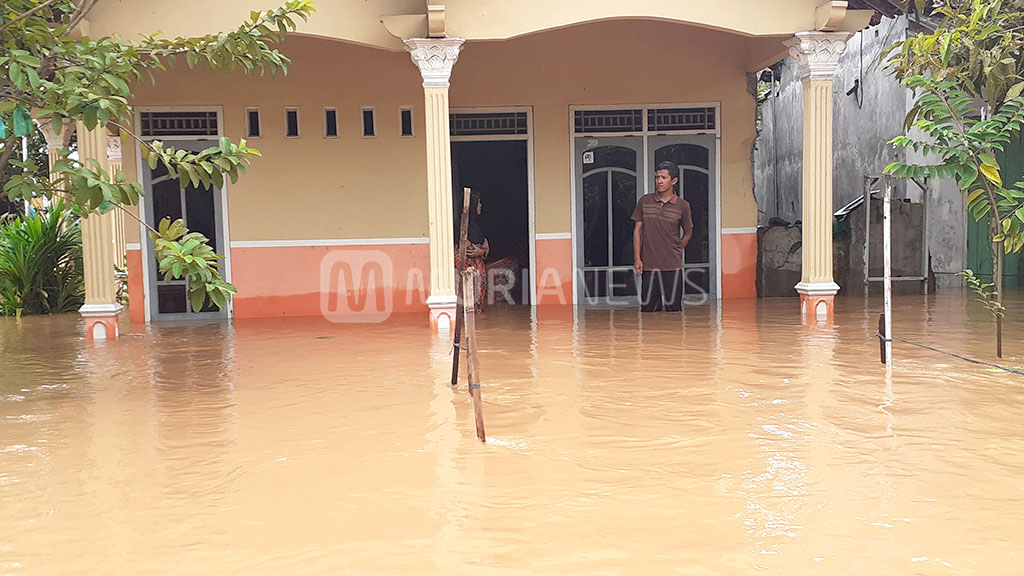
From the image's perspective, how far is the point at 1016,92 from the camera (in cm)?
652

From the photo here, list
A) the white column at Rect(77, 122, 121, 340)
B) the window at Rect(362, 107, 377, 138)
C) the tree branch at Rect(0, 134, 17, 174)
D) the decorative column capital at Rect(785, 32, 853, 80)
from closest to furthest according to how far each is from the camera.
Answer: the tree branch at Rect(0, 134, 17, 174)
the white column at Rect(77, 122, 121, 340)
the decorative column capital at Rect(785, 32, 853, 80)
the window at Rect(362, 107, 377, 138)

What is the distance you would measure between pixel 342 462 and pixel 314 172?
711 centimetres

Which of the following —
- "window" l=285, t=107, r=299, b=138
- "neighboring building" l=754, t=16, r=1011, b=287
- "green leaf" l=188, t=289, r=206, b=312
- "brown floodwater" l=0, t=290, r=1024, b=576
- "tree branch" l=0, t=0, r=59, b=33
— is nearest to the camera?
"brown floodwater" l=0, t=290, r=1024, b=576

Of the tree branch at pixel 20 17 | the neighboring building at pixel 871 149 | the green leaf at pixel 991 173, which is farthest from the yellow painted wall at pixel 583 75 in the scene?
the tree branch at pixel 20 17

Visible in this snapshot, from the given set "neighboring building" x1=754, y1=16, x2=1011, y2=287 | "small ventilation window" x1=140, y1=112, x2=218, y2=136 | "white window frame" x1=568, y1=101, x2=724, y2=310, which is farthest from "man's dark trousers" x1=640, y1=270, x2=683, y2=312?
"small ventilation window" x1=140, y1=112, x2=218, y2=136

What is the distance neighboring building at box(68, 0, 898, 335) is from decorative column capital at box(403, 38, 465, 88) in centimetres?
188

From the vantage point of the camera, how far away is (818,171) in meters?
9.12

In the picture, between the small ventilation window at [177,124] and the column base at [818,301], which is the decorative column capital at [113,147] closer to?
the small ventilation window at [177,124]

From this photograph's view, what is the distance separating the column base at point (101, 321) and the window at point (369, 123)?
355 cm

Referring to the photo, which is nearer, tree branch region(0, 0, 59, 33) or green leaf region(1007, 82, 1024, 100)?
tree branch region(0, 0, 59, 33)

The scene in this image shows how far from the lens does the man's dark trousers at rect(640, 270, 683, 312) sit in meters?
10.2

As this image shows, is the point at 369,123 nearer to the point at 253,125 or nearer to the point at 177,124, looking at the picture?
the point at 253,125

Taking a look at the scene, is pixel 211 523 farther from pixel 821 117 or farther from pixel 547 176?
pixel 547 176

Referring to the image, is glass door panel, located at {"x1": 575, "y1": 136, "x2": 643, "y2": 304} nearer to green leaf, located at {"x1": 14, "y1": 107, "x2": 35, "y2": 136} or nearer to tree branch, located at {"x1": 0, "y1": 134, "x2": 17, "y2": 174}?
tree branch, located at {"x1": 0, "y1": 134, "x2": 17, "y2": 174}
